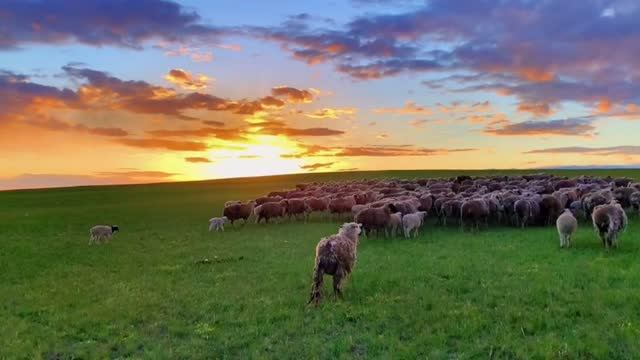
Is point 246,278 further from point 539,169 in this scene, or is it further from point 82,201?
point 539,169

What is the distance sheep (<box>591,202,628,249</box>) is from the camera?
1783cm

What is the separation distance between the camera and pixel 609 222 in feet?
58.6

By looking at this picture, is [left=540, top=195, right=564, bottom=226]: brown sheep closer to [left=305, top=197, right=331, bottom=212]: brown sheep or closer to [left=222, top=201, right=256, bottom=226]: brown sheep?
[left=305, top=197, right=331, bottom=212]: brown sheep

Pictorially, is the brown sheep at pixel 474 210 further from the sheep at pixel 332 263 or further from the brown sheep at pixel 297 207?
the sheep at pixel 332 263

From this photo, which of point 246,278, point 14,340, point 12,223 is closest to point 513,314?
point 246,278

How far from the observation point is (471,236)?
926 inches

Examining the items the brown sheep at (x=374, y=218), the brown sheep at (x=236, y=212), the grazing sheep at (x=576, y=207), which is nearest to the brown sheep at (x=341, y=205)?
the brown sheep at (x=236, y=212)

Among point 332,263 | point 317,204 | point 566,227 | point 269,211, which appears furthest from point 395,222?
point 332,263

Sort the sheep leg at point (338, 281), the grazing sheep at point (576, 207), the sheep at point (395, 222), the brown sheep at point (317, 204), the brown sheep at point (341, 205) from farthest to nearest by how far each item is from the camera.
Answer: the brown sheep at point (317, 204), the brown sheep at point (341, 205), the grazing sheep at point (576, 207), the sheep at point (395, 222), the sheep leg at point (338, 281)

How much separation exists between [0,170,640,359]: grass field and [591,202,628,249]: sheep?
1.65 ft

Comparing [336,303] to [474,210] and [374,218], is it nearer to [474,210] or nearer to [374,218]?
[374,218]

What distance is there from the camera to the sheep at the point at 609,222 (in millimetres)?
17828

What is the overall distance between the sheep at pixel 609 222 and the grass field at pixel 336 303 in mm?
501

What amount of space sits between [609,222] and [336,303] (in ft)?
35.2
